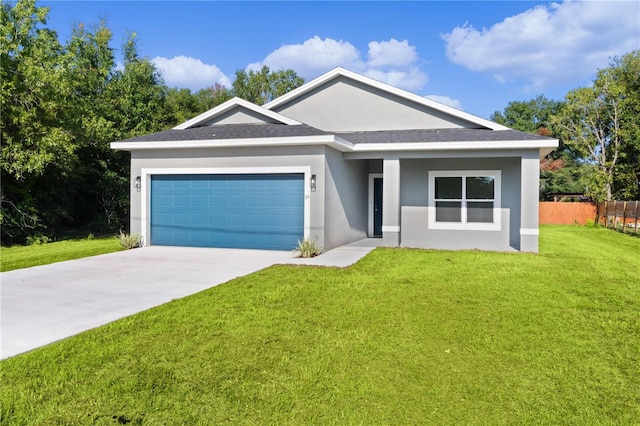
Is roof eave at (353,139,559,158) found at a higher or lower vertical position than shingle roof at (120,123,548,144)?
lower

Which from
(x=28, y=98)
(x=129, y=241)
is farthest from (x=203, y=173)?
(x=28, y=98)

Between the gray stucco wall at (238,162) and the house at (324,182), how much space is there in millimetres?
29

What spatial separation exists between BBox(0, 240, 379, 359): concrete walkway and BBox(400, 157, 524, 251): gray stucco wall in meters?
2.41

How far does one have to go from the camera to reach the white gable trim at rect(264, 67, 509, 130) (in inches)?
548

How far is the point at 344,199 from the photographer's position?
13.0 metres

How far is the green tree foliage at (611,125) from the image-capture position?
2862cm

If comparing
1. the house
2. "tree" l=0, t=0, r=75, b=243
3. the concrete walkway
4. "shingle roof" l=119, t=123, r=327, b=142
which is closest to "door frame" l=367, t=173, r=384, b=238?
the house

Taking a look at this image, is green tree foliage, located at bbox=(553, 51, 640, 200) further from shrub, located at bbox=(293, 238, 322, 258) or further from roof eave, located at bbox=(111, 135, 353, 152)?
shrub, located at bbox=(293, 238, 322, 258)

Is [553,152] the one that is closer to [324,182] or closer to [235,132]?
[324,182]

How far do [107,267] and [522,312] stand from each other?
8.16 meters

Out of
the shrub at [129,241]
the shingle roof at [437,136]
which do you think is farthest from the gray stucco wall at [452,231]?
the shrub at [129,241]

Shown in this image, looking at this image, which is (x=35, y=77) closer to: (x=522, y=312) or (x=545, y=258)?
(x=522, y=312)

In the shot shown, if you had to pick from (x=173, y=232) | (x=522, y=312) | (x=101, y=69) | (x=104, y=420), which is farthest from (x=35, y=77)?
(x=522, y=312)

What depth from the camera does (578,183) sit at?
3547cm
